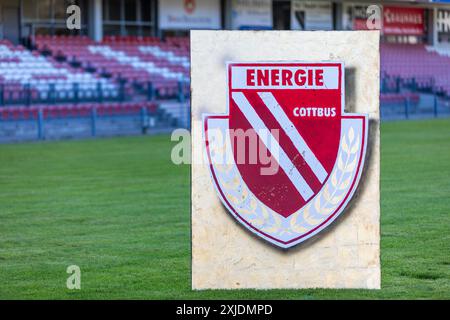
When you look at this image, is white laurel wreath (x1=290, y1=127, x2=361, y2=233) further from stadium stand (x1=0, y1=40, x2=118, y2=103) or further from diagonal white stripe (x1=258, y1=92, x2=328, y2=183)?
stadium stand (x1=0, y1=40, x2=118, y2=103)

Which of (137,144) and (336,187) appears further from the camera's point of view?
(137,144)

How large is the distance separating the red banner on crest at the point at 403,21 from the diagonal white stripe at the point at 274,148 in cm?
4278

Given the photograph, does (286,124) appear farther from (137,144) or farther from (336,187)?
(137,144)

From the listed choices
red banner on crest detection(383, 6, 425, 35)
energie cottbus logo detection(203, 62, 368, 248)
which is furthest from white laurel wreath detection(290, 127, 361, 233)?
red banner on crest detection(383, 6, 425, 35)

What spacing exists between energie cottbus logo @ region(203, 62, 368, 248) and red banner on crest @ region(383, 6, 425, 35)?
140ft

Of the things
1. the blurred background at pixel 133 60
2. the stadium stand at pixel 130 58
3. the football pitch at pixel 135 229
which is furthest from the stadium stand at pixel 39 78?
the football pitch at pixel 135 229

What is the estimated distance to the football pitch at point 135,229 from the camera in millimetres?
6699

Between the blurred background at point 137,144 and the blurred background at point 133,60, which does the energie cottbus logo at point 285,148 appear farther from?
the blurred background at point 133,60

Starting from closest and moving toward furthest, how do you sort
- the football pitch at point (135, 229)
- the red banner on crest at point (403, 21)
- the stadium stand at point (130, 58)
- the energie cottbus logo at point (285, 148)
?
1. the energie cottbus logo at point (285, 148)
2. the football pitch at point (135, 229)
3. the stadium stand at point (130, 58)
4. the red banner on crest at point (403, 21)

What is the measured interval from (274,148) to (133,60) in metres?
30.2

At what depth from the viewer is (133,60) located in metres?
35.9

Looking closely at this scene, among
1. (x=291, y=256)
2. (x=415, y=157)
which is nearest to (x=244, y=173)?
(x=291, y=256)

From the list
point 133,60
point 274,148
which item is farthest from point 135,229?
point 133,60

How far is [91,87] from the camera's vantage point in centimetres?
3077
